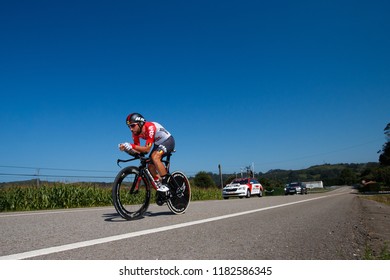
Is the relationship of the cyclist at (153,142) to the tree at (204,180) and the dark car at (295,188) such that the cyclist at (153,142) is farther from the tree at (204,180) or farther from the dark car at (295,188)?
the tree at (204,180)

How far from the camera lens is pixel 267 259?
2264 mm

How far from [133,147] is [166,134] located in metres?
0.97

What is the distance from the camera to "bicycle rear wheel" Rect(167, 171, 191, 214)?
232 inches

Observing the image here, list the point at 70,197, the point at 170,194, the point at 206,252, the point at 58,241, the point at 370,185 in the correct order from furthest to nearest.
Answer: the point at 370,185 → the point at 70,197 → the point at 170,194 → the point at 58,241 → the point at 206,252

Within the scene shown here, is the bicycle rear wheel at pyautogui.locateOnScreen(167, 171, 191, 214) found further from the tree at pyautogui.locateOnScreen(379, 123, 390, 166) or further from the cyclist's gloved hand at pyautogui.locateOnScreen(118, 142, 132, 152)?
the tree at pyautogui.locateOnScreen(379, 123, 390, 166)

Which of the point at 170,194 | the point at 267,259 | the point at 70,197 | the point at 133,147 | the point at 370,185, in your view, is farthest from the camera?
the point at 370,185

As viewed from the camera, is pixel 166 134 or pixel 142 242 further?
Answer: pixel 166 134

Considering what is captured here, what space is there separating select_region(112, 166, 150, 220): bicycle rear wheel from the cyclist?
0.91 feet

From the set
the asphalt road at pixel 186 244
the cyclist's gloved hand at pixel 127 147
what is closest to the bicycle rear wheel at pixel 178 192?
the cyclist's gloved hand at pixel 127 147

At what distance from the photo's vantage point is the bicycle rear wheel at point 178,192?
19.3 feet

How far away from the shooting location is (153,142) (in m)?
5.39

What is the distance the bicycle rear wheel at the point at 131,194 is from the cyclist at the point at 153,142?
276 mm
